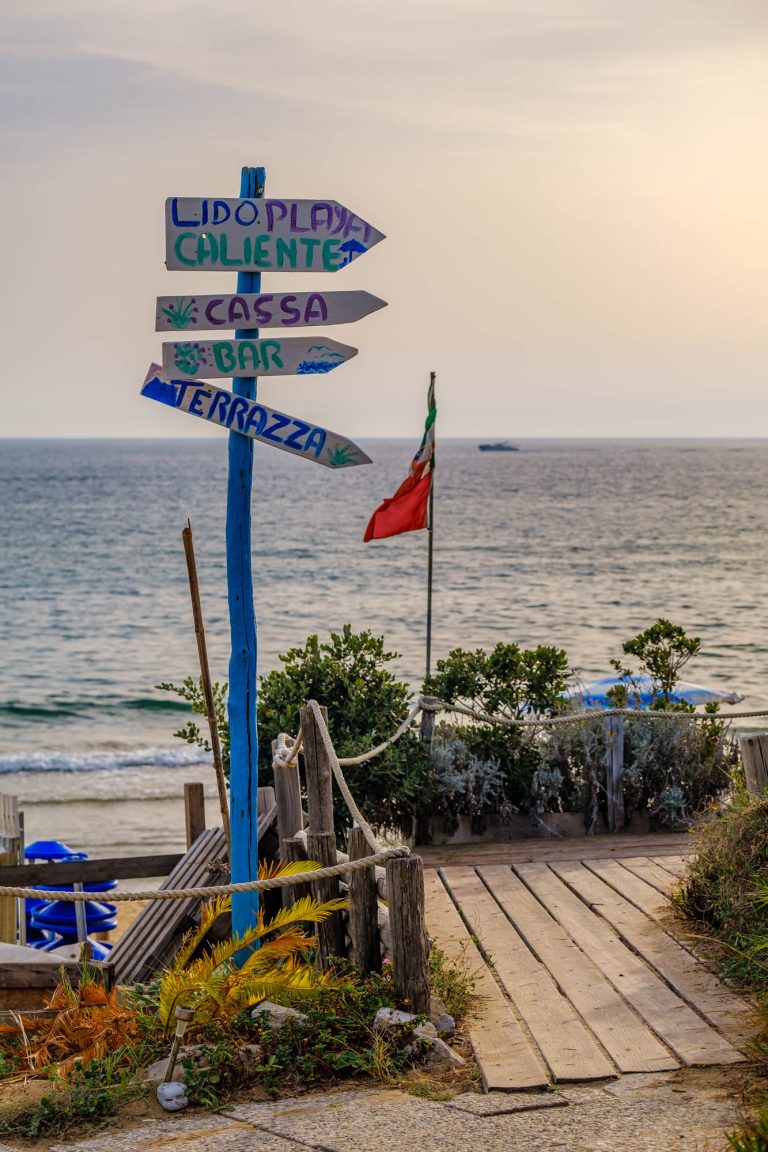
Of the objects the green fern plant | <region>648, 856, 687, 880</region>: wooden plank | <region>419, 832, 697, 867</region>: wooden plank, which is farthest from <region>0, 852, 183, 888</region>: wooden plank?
<region>648, 856, 687, 880</region>: wooden plank

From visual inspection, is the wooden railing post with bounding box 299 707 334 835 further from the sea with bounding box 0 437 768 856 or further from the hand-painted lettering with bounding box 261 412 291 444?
the sea with bounding box 0 437 768 856

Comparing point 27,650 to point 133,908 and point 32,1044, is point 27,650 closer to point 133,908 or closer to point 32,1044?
point 133,908

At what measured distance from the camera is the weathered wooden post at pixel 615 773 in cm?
865

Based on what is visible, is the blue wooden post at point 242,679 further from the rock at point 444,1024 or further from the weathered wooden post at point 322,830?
the rock at point 444,1024

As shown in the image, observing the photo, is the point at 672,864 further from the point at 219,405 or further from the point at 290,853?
the point at 219,405

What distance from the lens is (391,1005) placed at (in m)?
5.01

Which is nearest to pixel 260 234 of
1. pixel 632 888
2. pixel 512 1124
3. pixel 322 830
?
pixel 322 830

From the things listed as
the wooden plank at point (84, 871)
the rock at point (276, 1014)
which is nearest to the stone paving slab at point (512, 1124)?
the rock at point (276, 1014)

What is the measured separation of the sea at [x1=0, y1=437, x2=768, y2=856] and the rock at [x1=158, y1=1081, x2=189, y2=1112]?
430 cm

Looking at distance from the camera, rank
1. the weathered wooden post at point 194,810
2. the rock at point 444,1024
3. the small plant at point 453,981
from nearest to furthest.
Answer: the rock at point 444,1024
the small plant at point 453,981
the weathered wooden post at point 194,810

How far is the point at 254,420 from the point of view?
582 cm

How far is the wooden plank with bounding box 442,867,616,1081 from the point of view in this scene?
15.6 ft

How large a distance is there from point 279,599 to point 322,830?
38527mm

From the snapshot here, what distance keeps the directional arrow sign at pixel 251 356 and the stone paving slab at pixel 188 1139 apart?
3278mm
